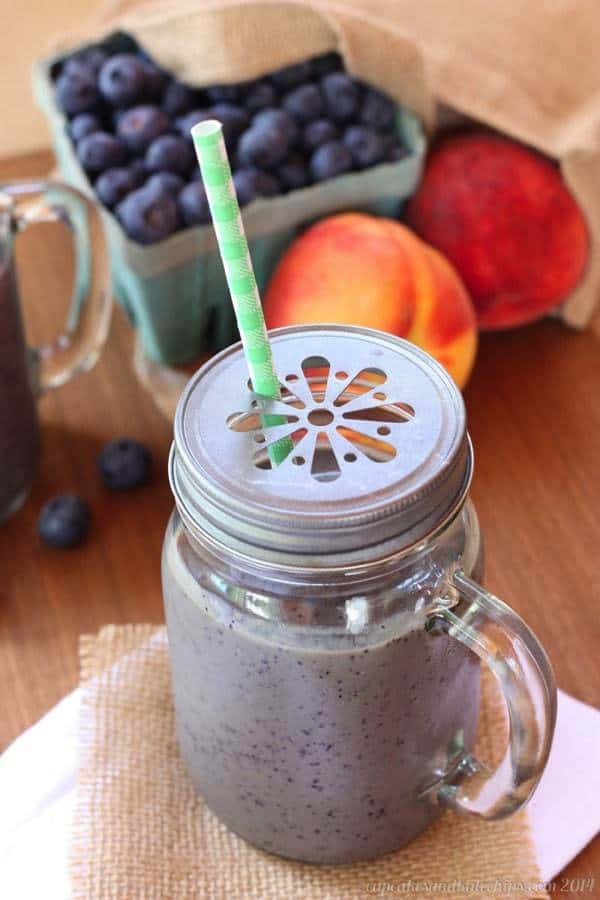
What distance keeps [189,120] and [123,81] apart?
0.22ft

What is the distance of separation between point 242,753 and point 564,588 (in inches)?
10.7

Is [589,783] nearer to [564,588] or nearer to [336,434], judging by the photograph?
[564,588]

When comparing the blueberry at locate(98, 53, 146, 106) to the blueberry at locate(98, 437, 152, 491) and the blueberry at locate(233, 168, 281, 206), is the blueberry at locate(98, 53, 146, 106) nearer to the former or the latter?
the blueberry at locate(233, 168, 281, 206)

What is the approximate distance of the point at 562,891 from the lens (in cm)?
52

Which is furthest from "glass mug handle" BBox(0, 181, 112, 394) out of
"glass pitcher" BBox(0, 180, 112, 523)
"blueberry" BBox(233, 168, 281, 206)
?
"blueberry" BBox(233, 168, 281, 206)

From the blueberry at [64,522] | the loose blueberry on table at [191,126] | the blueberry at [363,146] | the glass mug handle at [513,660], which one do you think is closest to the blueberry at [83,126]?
the loose blueberry on table at [191,126]

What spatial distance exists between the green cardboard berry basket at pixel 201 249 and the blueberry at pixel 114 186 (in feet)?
0.05

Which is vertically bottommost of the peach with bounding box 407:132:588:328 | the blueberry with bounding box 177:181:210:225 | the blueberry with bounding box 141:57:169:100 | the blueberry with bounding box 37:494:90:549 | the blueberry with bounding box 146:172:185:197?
the blueberry with bounding box 37:494:90:549

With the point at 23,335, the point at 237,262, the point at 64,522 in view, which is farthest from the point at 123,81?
the point at 237,262

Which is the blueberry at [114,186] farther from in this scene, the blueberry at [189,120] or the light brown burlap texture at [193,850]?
the light brown burlap texture at [193,850]

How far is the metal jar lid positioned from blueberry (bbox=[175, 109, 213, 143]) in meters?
0.39

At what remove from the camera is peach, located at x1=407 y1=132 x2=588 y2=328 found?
0.85 meters

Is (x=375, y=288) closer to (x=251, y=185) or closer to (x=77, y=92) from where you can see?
(x=251, y=185)

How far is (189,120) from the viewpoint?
0.82 metres
